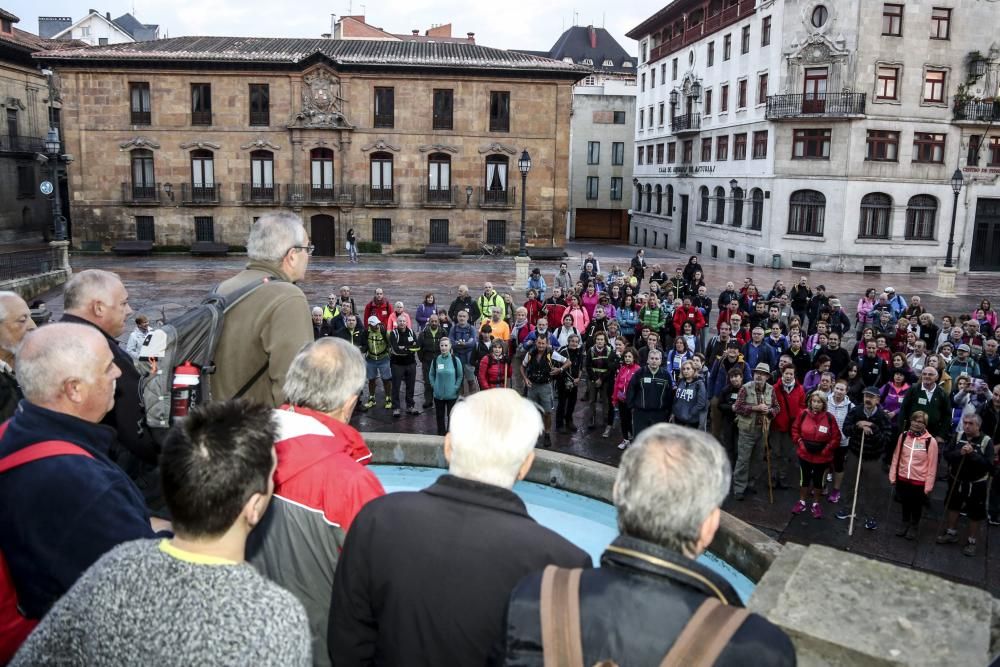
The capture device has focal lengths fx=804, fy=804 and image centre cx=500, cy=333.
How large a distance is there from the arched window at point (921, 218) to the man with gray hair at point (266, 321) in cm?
3695

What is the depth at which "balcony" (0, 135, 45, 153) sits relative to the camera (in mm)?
41531

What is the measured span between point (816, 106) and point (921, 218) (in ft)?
22.9

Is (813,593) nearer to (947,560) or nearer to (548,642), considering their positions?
(548,642)

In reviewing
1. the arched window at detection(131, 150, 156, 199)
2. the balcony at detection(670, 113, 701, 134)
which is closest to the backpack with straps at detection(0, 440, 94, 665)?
the arched window at detection(131, 150, 156, 199)

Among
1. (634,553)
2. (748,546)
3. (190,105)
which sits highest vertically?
(190,105)

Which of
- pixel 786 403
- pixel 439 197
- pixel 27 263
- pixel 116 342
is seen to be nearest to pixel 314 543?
pixel 116 342

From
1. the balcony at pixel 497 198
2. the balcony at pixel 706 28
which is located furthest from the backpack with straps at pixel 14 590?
the balcony at pixel 706 28

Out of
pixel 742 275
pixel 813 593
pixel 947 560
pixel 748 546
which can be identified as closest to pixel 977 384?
pixel 947 560

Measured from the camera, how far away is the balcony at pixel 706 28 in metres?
39.3

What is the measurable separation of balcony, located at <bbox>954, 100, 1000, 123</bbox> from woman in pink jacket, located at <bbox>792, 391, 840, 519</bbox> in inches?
1239

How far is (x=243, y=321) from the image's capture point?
155 inches

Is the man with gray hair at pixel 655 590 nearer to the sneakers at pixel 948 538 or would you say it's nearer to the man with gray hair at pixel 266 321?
the man with gray hair at pixel 266 321

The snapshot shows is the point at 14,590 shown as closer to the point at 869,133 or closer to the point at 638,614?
the point at 638,614

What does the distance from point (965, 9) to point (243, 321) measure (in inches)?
1542
